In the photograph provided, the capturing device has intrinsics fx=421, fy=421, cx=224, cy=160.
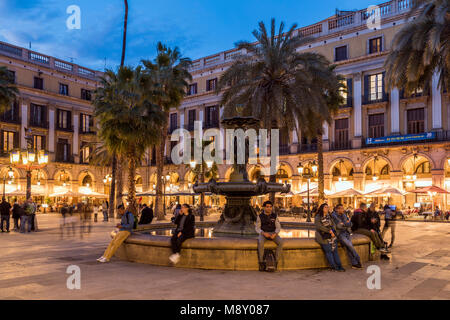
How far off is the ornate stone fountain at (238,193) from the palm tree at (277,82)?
889 centimetres

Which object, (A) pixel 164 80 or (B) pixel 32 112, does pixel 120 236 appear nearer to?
(A) pixel 164 80

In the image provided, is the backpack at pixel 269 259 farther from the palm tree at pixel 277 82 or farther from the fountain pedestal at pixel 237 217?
the palm tree at pixel 277 82

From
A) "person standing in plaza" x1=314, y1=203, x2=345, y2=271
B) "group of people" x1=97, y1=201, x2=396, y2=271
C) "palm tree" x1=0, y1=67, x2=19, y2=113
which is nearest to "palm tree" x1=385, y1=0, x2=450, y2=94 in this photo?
"group of people" x1=97, y1=201, x2=396, y2=271

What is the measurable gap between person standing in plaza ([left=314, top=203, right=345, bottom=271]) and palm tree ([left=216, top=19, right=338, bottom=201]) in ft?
37.4

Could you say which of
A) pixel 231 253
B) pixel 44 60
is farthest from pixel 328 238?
pixel 44 60

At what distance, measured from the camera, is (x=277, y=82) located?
2095cm

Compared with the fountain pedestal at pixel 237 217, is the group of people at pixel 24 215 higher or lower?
lower

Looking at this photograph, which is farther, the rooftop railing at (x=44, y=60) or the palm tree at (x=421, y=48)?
the rooftop railing at (x=44, y=60)

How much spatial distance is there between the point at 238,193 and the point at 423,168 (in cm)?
2983

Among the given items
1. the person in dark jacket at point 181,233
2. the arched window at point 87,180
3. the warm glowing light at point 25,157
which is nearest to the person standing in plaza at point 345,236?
the person in dark jacket at point 181,233

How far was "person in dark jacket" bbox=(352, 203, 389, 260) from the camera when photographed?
10.4 m

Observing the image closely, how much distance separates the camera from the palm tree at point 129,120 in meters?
23.5
